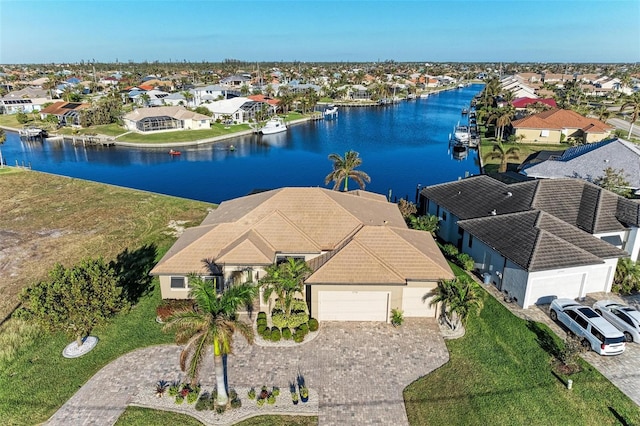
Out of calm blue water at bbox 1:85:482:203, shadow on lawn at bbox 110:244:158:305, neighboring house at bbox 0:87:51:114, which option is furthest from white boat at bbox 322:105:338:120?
shadow on lawn at bbox 110:244:158:305

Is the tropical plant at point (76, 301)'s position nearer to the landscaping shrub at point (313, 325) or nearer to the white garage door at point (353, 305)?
the landscaping shrub at point (313, 325)

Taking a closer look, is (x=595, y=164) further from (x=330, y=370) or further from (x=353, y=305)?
(x=330, y=370)

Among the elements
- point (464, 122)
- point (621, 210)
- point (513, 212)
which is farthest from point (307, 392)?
point (464, 122)

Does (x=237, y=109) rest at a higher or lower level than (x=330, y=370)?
higher

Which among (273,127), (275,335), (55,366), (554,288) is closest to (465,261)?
(554,288)

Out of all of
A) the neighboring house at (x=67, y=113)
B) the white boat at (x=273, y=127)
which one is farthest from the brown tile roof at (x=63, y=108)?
the white boat at (x=273, y=127)

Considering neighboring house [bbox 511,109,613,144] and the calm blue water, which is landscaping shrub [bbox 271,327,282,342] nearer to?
the calm blue water
